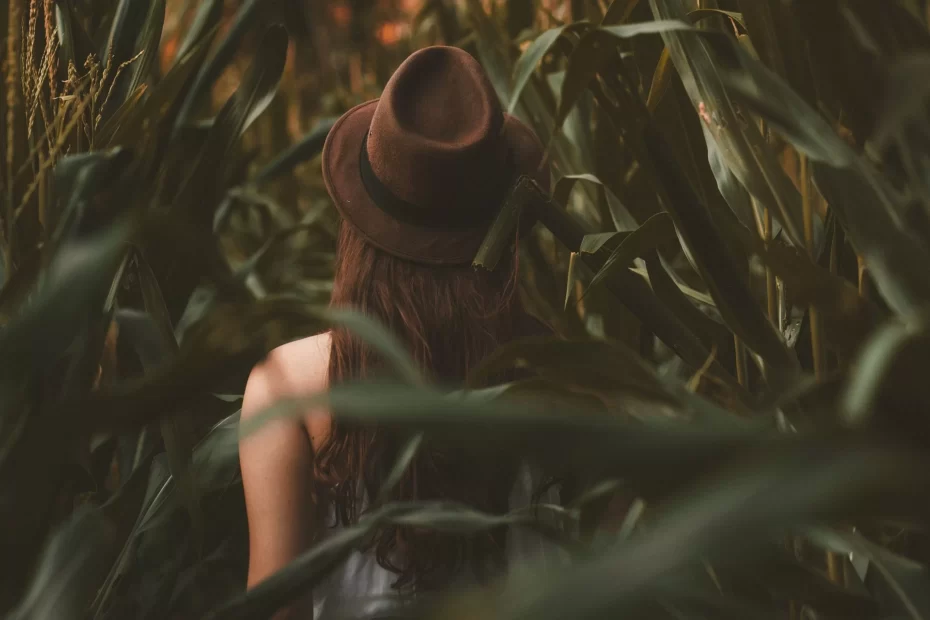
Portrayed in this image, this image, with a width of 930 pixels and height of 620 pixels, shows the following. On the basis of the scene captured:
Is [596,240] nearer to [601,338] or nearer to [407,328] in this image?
[601,338]

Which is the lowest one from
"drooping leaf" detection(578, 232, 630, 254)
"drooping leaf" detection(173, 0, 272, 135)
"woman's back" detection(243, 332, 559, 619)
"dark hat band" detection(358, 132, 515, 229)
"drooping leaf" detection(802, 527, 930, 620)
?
"woman's back" detection(243, 332, 559, 619)

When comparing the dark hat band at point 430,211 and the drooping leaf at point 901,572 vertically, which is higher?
the dark hat band at point 430,211

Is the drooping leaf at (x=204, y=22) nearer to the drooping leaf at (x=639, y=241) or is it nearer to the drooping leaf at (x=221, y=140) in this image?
the drooping leaf at (x=221, y=140)

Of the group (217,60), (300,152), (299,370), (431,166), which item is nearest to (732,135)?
(431,166)

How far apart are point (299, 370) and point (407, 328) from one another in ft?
0.28

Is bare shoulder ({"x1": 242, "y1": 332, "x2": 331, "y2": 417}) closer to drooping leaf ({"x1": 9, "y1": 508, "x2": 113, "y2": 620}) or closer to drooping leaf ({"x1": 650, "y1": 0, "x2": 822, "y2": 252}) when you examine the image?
drooping leaf ({"x1": 9, "y1": 508, "x2": 113, "y2": 620})

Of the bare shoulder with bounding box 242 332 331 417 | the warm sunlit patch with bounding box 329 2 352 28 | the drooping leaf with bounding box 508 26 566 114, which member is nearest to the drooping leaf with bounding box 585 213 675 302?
the drooping leaf with bounding box 508 26 566 114

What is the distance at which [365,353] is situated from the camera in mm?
700

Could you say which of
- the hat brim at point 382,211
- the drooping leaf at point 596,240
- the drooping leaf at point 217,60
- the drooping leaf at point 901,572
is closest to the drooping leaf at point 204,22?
the drooping leaf at point 217,60

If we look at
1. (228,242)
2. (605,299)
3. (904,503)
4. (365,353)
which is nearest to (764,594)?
(904,503)

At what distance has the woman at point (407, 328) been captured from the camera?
70cm

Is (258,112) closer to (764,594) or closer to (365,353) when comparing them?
(365,353)

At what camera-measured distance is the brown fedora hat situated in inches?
28.4

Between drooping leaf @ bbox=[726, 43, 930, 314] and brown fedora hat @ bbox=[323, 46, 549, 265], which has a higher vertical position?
drooping leaf @ bbox=[726, 43, 930, 314]
